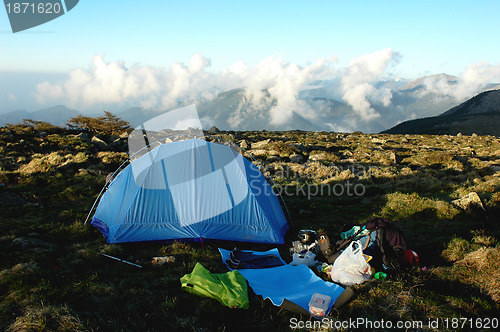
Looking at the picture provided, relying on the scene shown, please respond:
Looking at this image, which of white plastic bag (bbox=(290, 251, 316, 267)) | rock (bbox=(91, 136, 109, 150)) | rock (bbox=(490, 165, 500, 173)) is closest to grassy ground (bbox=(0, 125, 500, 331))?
→ white plastic bag (bbox=(290, 251, 316, 267))

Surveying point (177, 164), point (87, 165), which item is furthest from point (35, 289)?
point (87, 165)

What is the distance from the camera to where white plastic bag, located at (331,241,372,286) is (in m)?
5.33

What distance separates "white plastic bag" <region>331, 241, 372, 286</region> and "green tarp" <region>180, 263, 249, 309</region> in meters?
1.89

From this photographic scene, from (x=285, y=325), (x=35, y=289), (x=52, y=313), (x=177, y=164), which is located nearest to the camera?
(x=52, y=313)

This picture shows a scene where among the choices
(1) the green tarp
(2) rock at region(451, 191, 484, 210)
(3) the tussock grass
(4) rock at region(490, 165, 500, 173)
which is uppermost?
(3) the tussock grass

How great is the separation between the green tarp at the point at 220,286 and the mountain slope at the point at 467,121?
96.7 metres

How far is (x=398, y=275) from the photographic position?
5379 mm

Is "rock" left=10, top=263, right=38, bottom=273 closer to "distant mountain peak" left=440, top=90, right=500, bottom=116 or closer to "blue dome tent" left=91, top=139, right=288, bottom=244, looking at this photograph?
"blue dome tent" left=91, top=139, right=288, bottom=244

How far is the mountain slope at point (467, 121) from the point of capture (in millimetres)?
86662

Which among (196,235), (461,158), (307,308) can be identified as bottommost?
(461,158)

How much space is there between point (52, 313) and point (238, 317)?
109 inches

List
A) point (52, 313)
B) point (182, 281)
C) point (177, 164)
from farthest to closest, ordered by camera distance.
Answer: point (177, 164) < point (182, 281) < point (52, 313)

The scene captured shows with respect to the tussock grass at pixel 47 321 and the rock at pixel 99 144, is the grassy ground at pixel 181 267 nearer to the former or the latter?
the tussock grass at pixel 47 321

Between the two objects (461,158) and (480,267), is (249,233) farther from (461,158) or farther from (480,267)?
(461,158)
